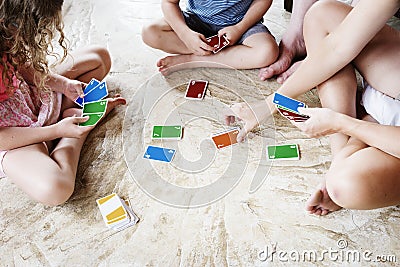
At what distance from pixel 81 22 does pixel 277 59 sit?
0.84 metres

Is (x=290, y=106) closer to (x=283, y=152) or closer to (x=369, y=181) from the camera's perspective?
(x=283, y=152)

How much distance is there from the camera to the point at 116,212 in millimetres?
1206

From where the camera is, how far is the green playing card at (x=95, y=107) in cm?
138

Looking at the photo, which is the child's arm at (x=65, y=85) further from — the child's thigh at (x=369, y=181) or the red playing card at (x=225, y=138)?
the child's thigh at (x=369, y=181)

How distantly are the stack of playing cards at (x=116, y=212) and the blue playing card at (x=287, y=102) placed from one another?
467 mm

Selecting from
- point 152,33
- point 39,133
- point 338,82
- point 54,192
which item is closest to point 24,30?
point 39,133

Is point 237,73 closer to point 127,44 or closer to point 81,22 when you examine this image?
point 127,44

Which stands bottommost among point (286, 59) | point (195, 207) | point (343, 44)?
point (195, 207)

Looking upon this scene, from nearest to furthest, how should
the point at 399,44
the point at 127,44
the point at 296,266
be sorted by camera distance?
the point at 296,266
the point at 399,44
the point at 127,44

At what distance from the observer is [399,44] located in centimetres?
122

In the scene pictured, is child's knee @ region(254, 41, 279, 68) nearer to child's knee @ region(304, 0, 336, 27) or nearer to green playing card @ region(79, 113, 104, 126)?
child's knee @ region(304, 0, 336, 27)

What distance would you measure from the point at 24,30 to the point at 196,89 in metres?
0.59

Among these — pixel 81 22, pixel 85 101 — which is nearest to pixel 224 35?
pixel 85 101

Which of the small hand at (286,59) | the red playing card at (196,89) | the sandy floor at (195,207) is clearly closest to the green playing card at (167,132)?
the sandy floor at (195,207)
